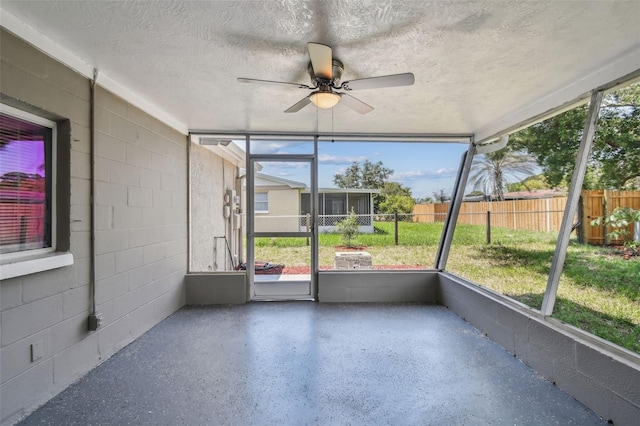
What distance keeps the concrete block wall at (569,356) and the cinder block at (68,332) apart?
3717 millimetres

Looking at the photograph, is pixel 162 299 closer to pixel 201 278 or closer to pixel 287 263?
pixel 201 278

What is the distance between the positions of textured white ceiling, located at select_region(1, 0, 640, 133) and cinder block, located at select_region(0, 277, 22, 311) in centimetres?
162

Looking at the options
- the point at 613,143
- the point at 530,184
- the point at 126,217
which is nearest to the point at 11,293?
the point at 126,217

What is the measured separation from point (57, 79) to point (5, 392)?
208 centimetres

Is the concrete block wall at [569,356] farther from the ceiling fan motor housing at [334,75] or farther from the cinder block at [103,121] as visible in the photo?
the cinder block at [103,121]

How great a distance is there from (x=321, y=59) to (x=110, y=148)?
82.7 inches

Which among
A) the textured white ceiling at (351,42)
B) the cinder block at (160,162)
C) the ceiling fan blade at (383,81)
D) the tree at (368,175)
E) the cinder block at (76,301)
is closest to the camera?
the textured white ceiling at (351,42)

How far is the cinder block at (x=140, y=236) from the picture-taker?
2.88 meters

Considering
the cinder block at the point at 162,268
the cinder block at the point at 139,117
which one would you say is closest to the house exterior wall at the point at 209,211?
the cinder block at the point at 162,268

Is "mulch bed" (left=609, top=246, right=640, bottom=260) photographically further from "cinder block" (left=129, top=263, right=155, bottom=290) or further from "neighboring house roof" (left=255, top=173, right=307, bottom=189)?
"cinder block" (left=129, top=263, right=155, bottom=290)

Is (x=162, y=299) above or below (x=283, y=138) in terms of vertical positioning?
below

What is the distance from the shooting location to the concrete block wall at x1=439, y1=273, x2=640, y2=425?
173 cm

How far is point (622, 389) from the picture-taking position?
68.1 inches

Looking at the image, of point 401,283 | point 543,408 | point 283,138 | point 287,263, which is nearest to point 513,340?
point 543,408
